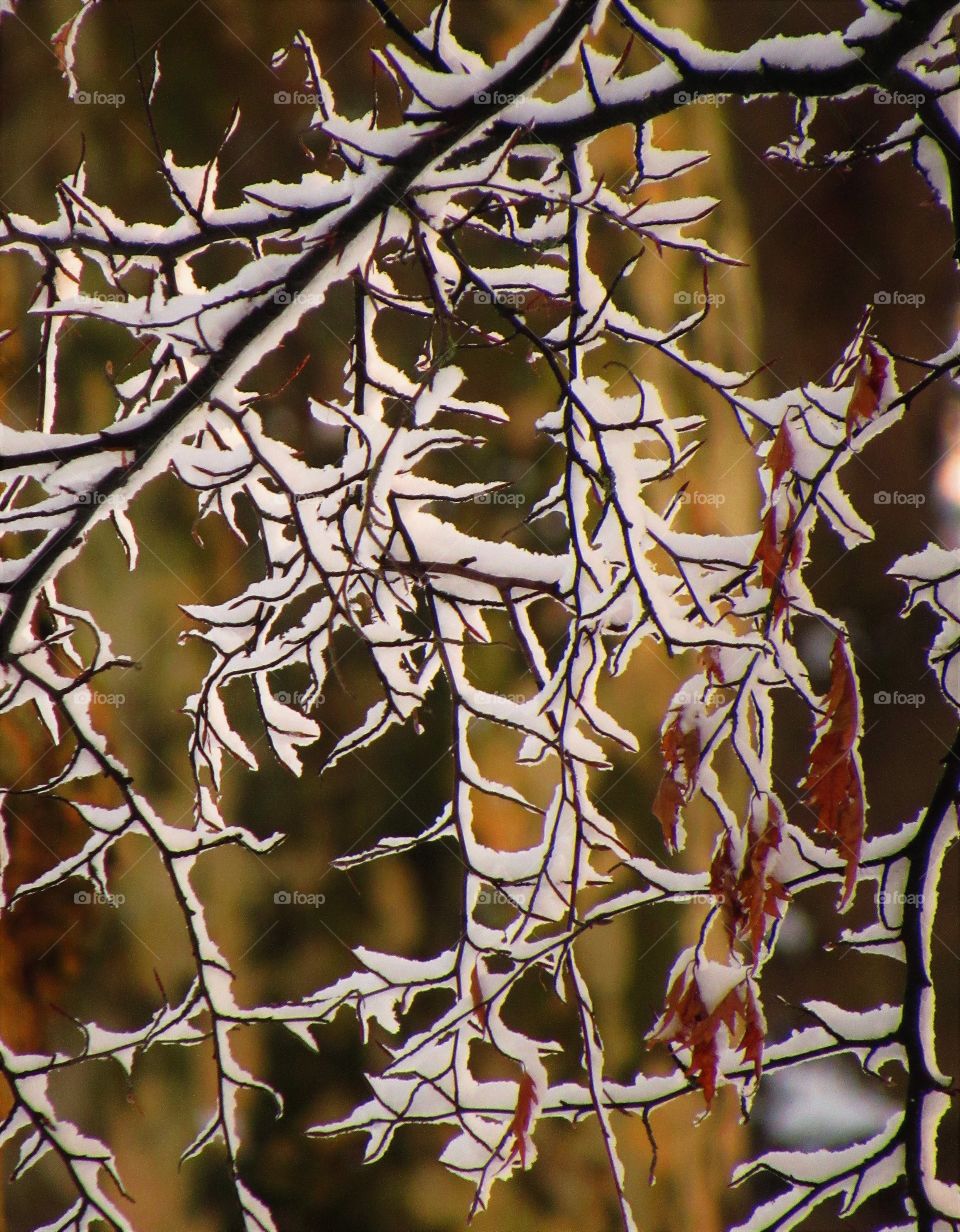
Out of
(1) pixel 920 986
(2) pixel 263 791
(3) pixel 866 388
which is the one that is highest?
(3) pixel 866 388

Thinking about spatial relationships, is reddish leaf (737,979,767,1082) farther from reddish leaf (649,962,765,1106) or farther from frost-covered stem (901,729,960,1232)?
frost-covered stem (901,729,960,1232)

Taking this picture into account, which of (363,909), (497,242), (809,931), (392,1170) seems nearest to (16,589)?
(363,909)

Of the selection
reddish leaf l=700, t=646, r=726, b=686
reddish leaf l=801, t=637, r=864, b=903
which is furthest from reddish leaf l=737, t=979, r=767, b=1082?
reddish leaf l=700, t=646, r=726, b=686

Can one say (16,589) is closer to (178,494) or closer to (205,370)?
(205,370)

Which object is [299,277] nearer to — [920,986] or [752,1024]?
[752,1024]

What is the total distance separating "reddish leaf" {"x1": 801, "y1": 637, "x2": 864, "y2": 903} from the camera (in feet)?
2.90

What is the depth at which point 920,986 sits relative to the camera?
1102 millimetres

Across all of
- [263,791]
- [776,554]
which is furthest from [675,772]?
[263,791]

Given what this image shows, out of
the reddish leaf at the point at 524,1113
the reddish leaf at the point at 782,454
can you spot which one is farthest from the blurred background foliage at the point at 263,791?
the reddish leaf at the point at 782,454

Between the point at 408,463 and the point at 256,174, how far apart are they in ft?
3.92

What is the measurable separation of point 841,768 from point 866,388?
372 millimetres

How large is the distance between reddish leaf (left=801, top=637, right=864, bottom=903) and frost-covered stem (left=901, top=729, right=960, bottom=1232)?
234 millimetres

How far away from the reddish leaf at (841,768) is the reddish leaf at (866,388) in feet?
0.73

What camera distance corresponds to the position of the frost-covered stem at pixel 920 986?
3.52 feet
